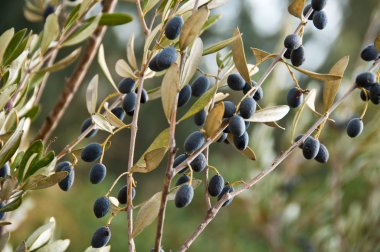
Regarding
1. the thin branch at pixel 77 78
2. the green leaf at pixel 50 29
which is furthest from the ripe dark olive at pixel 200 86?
the thin branch at pixel 77 78

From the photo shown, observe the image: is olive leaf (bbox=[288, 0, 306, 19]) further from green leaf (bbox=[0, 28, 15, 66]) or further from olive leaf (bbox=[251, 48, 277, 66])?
green leaf (bbox=[0, 28, 15, 66])

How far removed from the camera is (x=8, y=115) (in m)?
0.56

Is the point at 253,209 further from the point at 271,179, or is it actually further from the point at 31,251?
the point at 31,251

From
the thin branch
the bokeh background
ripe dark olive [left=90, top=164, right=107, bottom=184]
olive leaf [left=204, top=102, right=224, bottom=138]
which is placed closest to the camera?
olive leaf [left=204, top=102, right=224, bottom=138]

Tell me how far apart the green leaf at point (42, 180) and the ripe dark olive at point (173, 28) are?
14 cm

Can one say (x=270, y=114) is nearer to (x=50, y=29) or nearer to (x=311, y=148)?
(x=311, y=148)

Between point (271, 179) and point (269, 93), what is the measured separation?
0.23 m

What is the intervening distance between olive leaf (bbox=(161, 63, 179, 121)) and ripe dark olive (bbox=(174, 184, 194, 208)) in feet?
0.19

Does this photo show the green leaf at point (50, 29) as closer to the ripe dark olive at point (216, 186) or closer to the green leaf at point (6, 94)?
the green leaf at point (6, 94)

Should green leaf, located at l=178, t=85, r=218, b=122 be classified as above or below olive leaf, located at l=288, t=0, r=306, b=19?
below

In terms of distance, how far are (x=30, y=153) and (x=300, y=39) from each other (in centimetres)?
24

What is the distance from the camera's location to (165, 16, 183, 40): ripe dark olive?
1.67 ft

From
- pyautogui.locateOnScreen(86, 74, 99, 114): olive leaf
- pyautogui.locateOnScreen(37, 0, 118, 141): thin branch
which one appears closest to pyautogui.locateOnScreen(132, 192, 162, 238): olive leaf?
pyautogui.locateOnScreen(86, 74, 99, 114): olive leaf

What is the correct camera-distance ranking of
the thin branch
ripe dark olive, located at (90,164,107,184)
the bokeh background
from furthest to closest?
the bokeh background
the thin branch
ripe dark olive, located at (90,164,107,184)
